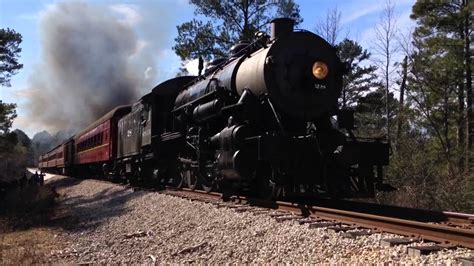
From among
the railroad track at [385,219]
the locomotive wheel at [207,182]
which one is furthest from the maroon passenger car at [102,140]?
the railroad track at [385,219]

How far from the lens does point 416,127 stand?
69.7 feet

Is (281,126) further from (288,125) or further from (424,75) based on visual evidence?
(424,75)

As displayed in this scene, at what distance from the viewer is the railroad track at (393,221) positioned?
5430 millimetres

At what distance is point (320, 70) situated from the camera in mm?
9594

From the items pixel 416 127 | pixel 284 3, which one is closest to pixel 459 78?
pixel 416 127

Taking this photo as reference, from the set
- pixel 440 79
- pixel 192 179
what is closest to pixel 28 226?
pixel 192 179

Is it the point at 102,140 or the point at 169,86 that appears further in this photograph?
the point at 102,140

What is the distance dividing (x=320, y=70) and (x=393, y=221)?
400 centimetres

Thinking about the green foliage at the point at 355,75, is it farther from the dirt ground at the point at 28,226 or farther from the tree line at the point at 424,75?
the dirt ground at the point at 28,226

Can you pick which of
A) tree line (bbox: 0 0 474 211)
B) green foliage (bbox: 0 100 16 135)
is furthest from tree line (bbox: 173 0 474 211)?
green foliage (bbox: 0 100 16 135)

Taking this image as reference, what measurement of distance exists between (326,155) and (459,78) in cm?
1669

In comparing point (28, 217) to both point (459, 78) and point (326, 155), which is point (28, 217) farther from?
point (459, 78)

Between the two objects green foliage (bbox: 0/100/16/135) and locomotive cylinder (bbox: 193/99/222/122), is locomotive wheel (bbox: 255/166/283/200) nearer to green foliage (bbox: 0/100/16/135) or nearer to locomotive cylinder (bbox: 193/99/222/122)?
locomotive cylinder (bbox: 193/99/222/122)

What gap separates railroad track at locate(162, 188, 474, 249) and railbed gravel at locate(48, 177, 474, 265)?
0.90 feet
